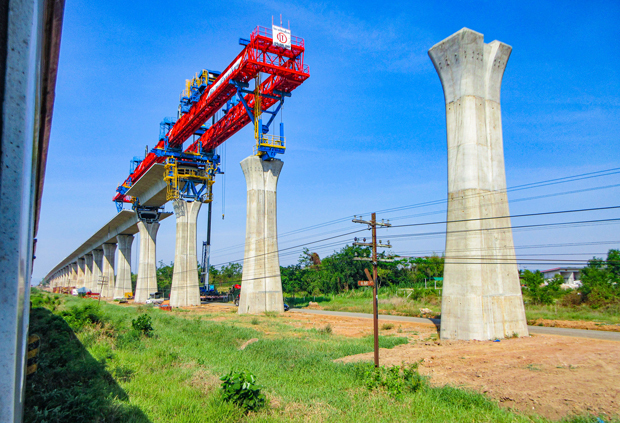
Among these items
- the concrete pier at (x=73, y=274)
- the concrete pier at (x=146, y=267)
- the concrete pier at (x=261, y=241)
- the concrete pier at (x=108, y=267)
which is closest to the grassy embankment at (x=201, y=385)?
the concrete pier at (x=261, y=241)

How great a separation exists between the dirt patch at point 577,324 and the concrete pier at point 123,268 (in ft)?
213

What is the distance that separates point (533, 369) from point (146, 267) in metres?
52.2

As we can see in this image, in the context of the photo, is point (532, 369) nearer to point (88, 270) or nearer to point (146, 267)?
point (146, 267)

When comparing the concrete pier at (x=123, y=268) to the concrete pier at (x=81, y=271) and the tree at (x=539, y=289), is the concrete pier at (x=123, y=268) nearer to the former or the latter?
the concrete pier at (x=81, y=271)

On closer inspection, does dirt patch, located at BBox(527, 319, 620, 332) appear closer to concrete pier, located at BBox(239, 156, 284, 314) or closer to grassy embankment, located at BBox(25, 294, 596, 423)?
grassy embankment, located at BBox(25, 294, 596, 423)

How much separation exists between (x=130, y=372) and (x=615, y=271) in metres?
58.5

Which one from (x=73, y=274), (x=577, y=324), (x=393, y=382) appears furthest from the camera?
(x=73, y=274)

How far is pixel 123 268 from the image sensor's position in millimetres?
70750

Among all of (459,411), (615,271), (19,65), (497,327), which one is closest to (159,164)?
(497,327)

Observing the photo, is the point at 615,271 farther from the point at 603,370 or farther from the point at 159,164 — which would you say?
the point at 159,164

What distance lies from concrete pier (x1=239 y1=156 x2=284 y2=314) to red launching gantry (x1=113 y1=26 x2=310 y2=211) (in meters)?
1.75

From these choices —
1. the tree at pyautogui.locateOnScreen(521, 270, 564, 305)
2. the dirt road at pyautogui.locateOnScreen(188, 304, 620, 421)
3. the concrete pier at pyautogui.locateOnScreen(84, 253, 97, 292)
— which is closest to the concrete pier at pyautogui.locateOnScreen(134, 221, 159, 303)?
the dirt road at pyautogui.locateOnScreen(188, 304, 620, 421)

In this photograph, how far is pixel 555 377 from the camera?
12.1 meters

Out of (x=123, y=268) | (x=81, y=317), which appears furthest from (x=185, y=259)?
(x=123, y=268)
